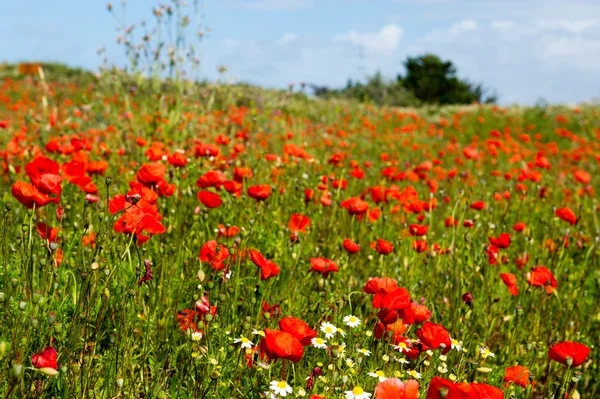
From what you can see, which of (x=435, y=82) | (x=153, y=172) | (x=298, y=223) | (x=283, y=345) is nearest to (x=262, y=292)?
(x=298, y=223)

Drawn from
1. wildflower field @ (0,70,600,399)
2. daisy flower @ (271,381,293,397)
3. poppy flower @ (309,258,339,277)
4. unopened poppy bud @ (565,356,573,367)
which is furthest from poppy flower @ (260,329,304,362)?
unopened poppy bud @ (565,356,573,367)

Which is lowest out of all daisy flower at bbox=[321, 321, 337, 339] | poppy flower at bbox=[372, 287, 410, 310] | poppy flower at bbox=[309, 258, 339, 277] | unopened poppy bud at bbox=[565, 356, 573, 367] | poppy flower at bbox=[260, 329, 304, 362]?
daisy flower at bbox=[321, 321, 337, 339]

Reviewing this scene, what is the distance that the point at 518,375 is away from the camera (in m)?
2.27

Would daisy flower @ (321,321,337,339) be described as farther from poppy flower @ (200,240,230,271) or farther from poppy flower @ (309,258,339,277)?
poppy flower @ (200,240,230,271)

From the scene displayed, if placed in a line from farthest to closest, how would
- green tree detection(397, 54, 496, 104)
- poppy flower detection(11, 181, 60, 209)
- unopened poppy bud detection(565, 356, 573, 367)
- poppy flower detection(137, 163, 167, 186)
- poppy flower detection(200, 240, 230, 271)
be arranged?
1. green tree detection(397, 54, 496, 104)
2. poppy flower detection(137, 163, 167, 186)
3. poppy flower detection(200, 240, 230, 271)
4. poppy flower detection(11, 181, 60, 209)
5. unopened poppy bud detection(565, 356, 573, 367)

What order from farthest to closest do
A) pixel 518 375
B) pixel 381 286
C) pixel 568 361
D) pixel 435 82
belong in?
1. pixel 435 82
2. pixel 518 375
3. pixel 381 286
4. pixel 568 361

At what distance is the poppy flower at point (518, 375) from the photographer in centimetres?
231

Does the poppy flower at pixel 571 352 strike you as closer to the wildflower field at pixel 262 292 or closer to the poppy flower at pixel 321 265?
the wildflower field at pixel 262 292

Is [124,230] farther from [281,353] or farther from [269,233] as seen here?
[269,233]

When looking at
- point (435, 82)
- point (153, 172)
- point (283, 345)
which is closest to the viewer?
point (283, 345)

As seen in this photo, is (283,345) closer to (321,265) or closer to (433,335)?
(433,335)

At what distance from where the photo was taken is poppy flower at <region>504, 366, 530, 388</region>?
2.31 m

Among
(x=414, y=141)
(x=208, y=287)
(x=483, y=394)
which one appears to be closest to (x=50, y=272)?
(x=208, y=287)

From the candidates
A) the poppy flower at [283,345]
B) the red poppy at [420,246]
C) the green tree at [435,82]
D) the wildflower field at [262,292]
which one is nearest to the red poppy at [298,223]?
the wildflower field at [262,292]
